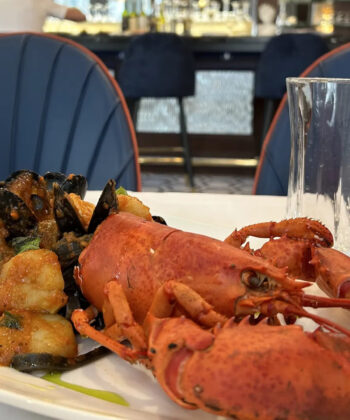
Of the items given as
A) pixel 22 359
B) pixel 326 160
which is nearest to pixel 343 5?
pixel 326 160

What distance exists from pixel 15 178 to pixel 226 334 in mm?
394

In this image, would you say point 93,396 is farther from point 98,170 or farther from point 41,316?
point 98,170

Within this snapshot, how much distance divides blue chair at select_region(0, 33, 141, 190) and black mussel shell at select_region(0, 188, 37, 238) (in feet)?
2.54

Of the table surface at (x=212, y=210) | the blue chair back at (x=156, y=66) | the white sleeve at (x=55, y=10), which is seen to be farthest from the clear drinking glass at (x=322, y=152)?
the blue chair back at (x=156, y=66)

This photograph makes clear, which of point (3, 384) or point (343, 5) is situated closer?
point (3, 384)

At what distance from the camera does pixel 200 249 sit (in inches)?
22.6

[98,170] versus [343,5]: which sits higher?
[343,5]

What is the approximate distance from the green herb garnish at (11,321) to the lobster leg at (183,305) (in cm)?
13

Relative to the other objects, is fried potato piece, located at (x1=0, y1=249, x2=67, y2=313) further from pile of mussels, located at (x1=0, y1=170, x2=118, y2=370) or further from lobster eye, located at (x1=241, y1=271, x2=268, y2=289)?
lobster eye, located at (x1=241, y1=271, x2=268, y2=289)

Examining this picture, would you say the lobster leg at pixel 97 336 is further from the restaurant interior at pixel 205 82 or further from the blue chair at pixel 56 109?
the restaurant interior at pixel 205 82

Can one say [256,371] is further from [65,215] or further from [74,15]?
[74,15]

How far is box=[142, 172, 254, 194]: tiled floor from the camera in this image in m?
3.83

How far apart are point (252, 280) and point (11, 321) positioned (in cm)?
23

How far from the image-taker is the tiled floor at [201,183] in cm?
383
